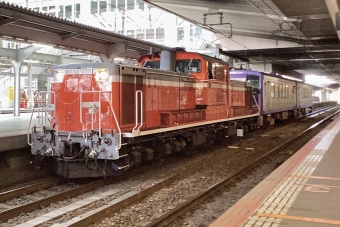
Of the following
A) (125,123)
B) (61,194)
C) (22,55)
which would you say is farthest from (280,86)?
(61,194)

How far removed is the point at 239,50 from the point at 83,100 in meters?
20.4

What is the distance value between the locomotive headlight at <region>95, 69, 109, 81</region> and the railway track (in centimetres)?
232

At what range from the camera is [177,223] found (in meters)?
5.84

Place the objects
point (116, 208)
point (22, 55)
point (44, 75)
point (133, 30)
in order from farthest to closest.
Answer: point (133, 30), point (44, 75), point (22, 55), point (116, 208)

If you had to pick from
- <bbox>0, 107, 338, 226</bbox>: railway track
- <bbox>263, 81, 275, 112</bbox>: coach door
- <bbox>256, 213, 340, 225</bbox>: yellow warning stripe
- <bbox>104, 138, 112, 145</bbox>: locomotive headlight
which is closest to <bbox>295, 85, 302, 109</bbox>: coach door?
<bbox>263, 81, 275, 112</bbox>: coach door

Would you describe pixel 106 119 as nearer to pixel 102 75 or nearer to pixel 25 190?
pixel 102 75

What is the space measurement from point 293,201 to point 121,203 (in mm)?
2923

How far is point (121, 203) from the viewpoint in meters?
6.52

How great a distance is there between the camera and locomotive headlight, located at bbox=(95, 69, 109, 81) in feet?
26.2

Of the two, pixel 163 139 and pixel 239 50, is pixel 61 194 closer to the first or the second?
pixel 163 139

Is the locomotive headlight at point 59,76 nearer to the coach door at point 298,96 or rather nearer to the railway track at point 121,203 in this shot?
the railway track at point 121,203

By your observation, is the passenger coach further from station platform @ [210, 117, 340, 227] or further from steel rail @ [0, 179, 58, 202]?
steel rail @ [0, 179, 58, 202]

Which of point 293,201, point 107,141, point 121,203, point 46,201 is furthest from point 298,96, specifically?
point 46,201

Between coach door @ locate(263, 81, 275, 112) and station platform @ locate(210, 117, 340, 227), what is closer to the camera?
station platform @ locate(210, 117, 340, 227)
